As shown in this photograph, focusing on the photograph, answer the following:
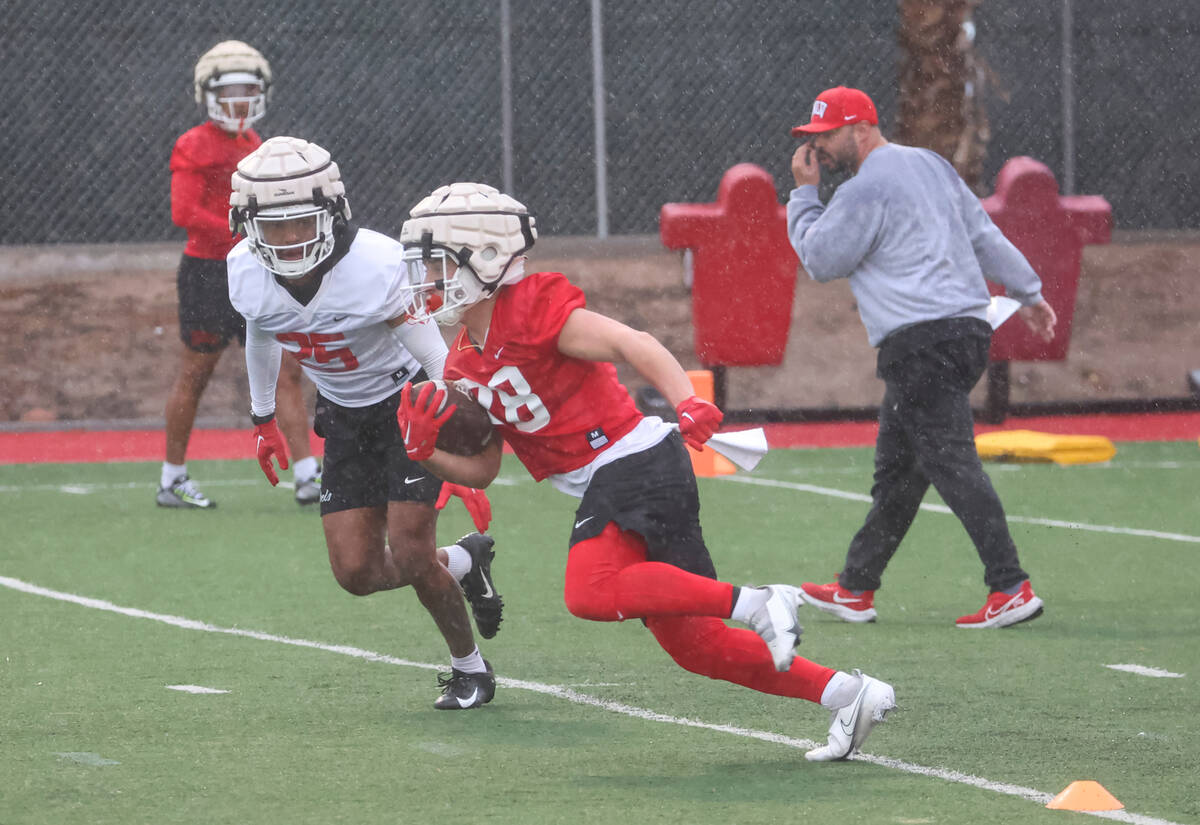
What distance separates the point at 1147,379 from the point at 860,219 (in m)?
8.83

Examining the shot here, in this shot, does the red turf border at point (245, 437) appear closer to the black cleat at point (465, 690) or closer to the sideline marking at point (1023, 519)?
the sideline marking at point (1023, 519)

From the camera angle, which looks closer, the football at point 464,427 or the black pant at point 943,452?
the football at point 464,427

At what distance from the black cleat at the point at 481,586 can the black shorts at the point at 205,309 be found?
4443mm

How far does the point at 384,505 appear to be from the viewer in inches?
256

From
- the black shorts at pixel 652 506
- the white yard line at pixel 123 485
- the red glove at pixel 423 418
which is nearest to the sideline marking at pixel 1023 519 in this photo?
the white yard line at pixel 123 485

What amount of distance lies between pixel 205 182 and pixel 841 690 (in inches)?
263

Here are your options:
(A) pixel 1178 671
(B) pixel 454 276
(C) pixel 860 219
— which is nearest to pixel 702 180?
(C) pixel 860 219

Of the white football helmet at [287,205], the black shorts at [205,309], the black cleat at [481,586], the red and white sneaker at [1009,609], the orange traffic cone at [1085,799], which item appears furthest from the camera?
the black shorts at [205,309]

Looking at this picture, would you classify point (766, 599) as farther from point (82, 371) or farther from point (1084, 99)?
point (1084, 99)

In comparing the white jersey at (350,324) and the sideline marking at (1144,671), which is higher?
the white jersey at (350,324)

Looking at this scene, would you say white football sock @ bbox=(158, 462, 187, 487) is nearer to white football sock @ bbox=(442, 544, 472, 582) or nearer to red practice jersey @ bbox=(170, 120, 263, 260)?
red practice jersey @ bbox=(170, 120, 263, 260)

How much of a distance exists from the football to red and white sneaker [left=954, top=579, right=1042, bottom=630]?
2.74 m

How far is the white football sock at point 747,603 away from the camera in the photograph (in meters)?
5.16

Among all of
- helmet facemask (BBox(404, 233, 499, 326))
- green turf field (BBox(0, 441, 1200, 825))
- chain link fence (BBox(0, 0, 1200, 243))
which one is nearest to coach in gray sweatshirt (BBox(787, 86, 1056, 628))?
green turf field (BBox(0, 441, 1200, 825))
